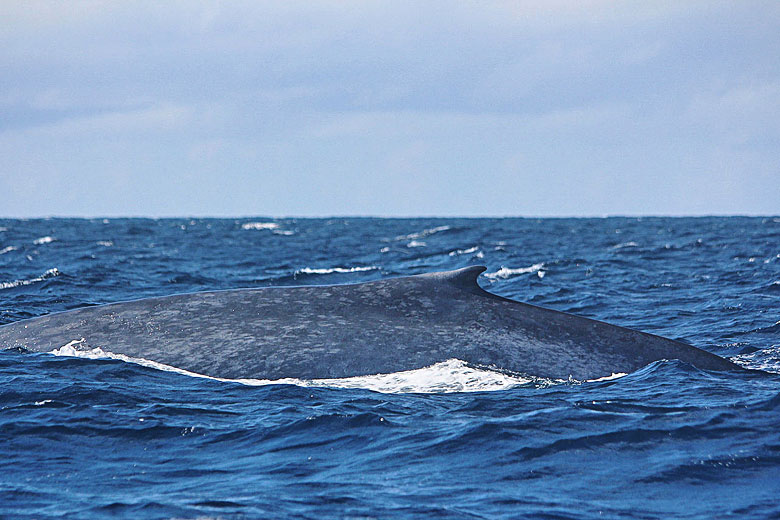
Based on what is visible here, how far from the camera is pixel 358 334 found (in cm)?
773

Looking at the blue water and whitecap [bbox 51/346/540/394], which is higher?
whitecap [bbox 51/346/540/394]

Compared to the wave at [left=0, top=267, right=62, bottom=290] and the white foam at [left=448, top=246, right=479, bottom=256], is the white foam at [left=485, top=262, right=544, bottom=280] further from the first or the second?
the wave at [left=0, top=267, right=62, bottom=290]

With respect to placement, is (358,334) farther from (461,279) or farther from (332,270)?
(332,270)

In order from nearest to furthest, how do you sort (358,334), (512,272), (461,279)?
(358,334) → (461,279) → (512,272)

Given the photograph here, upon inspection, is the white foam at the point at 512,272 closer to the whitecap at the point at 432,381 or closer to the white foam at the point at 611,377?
the white foam at the point at 611,377

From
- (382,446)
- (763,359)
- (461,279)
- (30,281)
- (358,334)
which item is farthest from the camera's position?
(30,281)

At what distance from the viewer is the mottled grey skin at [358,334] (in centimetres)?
752

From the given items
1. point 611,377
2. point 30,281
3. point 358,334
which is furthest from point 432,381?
point 30,281

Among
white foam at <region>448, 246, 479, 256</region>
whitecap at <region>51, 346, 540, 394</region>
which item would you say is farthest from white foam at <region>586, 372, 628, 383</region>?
white foam at <region>448, 246, 479, 256</region>

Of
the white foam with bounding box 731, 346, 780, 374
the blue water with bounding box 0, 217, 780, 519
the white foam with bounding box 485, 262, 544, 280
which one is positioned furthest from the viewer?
the white foam with bounding box 485, 262, 544, 280

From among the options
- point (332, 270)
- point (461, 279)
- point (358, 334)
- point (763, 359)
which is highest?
point (461, 279)

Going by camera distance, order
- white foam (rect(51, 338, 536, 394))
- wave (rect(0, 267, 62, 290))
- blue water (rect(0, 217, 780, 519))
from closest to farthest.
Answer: blue water (rect(0, 217, 780, 519)) < white foam (rect(51, 338, 536, 394)) < wave (rect(0, 267, 62, 290))

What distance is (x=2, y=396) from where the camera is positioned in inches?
296

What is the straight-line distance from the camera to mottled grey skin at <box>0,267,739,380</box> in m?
7.52
